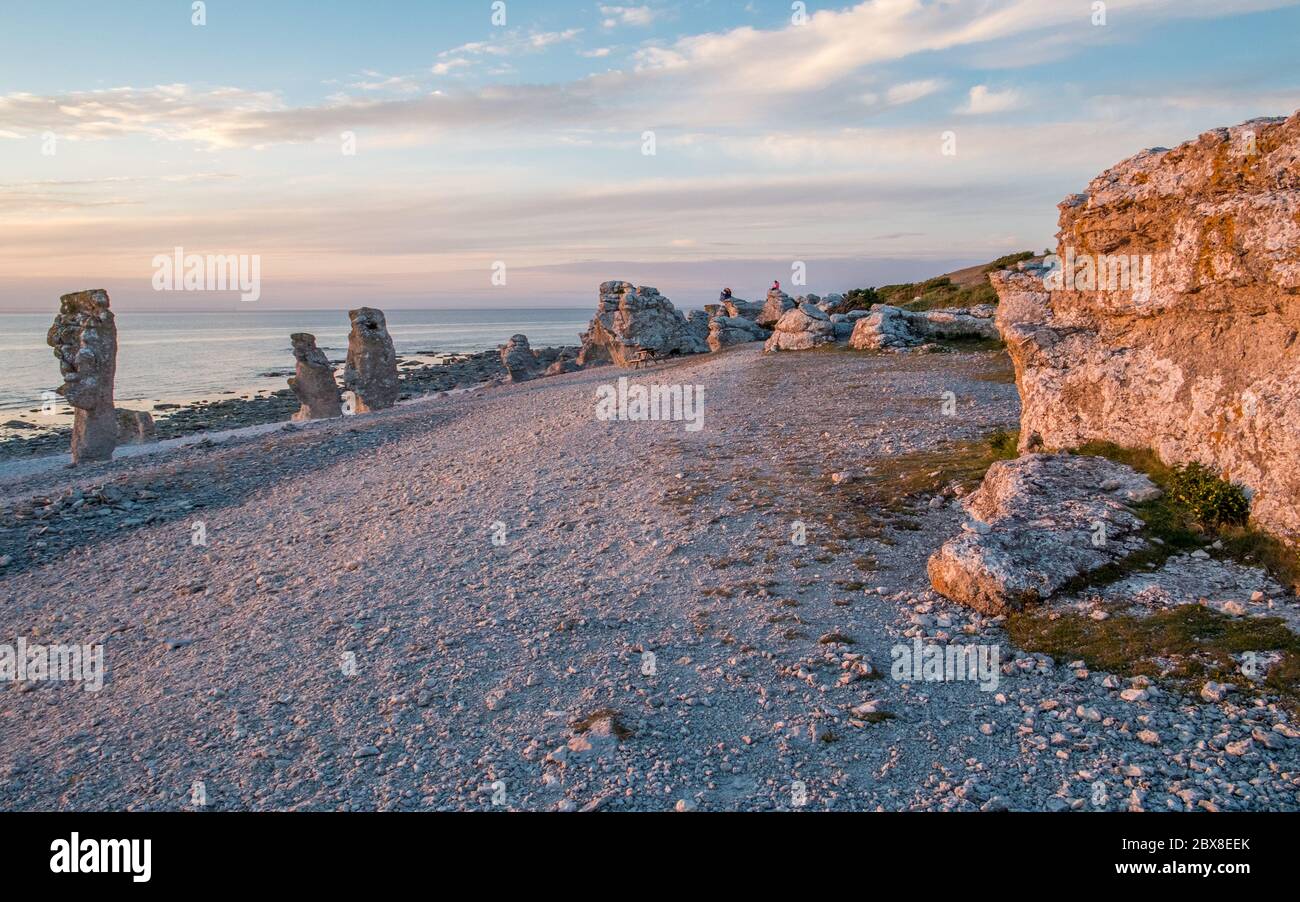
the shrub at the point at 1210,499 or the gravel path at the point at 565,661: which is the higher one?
the shrub at the point at 1210,499

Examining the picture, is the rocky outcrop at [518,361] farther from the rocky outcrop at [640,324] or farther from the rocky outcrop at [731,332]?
the rocky outcrop at [731,332]

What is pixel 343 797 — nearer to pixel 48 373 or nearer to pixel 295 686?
pixel 295 686

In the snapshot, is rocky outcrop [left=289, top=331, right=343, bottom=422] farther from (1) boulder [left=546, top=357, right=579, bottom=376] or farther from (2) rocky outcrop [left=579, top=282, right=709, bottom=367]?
(2) rocky outcrop [left=579, top=282, right=709, bottom=367]

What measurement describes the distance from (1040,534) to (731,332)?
40.3m

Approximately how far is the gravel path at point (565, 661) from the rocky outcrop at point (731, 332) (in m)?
30.2

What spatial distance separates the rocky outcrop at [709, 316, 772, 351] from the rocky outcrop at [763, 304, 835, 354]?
6804 millimetres

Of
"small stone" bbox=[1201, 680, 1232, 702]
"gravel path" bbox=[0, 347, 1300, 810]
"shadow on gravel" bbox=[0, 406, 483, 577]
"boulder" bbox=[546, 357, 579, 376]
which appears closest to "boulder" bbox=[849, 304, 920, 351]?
"gravel path" bbox=[0, 347, 1300, 810]

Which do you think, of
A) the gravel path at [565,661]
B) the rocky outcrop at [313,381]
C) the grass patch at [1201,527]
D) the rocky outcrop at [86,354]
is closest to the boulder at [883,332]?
the gravel path at [565,661]

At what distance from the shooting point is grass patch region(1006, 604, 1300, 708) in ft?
24.1

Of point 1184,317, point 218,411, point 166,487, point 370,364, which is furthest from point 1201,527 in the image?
point 218,411

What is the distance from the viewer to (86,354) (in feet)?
86.9

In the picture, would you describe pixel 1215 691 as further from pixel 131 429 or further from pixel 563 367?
pixel 563 367

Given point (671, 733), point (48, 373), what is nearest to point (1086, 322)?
point (671, 733)

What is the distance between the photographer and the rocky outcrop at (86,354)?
26.6 metres
